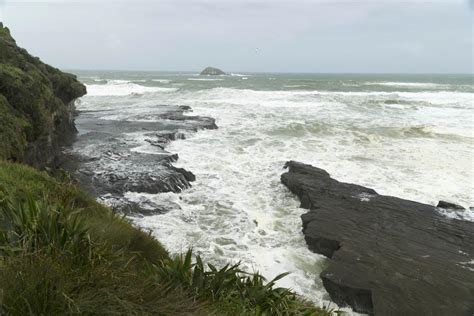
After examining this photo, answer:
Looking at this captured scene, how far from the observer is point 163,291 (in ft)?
11.3

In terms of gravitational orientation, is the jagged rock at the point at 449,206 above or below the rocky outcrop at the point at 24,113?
below

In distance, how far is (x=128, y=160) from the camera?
1395 cm

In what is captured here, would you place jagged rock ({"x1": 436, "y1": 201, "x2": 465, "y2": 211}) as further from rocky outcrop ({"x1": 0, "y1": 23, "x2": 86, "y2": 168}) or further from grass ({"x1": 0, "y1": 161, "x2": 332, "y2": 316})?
rocky outcrop ({"x1": 0, "y1": 23, "x2": 86, "y2": 168})

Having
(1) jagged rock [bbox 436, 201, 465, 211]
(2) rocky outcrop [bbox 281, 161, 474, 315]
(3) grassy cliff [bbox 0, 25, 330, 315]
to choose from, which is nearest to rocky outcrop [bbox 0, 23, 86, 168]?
(3) grassy cliff [bbox 0, 25, 330, 315]

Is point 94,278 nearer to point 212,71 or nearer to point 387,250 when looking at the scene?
point 387,250

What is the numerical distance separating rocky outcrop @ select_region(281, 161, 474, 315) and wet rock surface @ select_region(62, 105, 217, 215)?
3.96 metres

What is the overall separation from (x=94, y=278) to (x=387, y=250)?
21.3 feet

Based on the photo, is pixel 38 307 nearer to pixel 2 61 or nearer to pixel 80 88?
pixel 2 61

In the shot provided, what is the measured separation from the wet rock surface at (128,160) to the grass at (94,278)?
529cm

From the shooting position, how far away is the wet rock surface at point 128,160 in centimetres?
1089

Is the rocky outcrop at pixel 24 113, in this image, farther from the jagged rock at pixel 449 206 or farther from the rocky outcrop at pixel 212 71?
the rocky outcrop at pixel 212 71

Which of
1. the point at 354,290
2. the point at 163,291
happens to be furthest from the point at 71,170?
the point at 163,291

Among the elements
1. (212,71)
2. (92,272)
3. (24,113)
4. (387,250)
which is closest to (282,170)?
(387,250)

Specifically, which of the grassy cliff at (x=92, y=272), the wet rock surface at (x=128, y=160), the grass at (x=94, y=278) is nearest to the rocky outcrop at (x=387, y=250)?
the grassy cliff at (x=92, y=272)
